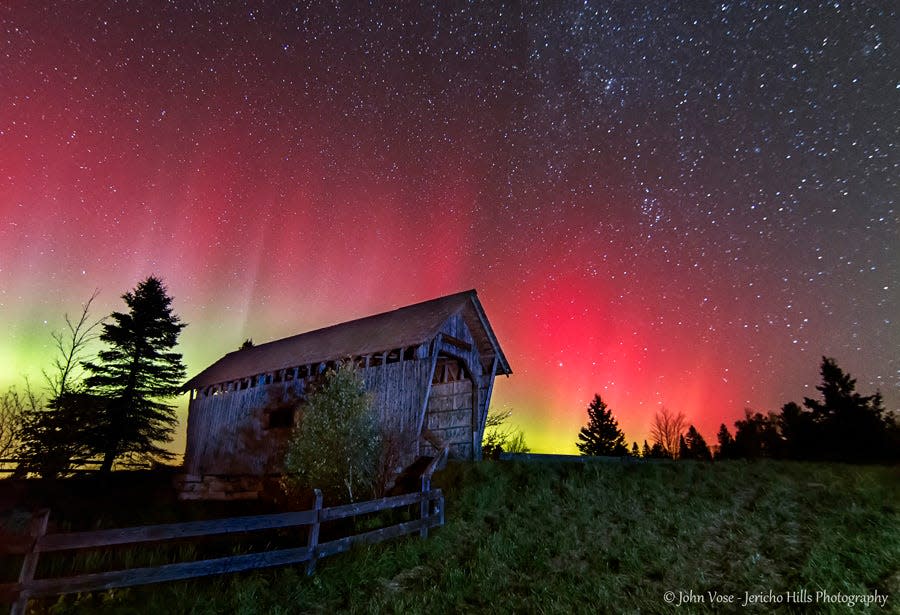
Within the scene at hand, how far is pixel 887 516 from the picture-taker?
8.55m

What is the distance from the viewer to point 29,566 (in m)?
5.20

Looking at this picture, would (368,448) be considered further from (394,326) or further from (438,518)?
(394,326)

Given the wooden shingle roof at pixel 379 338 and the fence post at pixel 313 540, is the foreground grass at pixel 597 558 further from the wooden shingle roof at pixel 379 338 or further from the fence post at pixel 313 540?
the wooden shingle roof at pixel 379 338

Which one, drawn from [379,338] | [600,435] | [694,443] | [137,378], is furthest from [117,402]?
[694,443]

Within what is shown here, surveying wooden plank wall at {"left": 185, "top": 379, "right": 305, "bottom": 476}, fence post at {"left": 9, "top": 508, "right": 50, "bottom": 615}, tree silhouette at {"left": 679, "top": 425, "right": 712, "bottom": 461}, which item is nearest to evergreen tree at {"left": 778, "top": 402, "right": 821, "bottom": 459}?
tree silhouette at {"left": 679, "top": 425, "right": 712, "bottom": 461}

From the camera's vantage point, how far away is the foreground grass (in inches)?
256

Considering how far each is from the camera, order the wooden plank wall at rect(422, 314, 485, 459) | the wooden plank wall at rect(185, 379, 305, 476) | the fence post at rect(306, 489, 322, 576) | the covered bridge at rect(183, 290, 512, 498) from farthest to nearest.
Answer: the wooden plank wall at rect(185, 379, 305, 476) < the wooden plank wall at rect(422, 314, 485, 459) < the covered bridge at rect(183, 290, 512, 498) < the fence post at rect(306, 489, 322, 576)

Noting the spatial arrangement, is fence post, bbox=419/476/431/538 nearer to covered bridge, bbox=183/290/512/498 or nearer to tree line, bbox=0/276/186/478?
covered bridge, bbox=183/290/512/498

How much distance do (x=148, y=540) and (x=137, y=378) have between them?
27.9 m

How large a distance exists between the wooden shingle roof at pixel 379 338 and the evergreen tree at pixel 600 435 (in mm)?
40782

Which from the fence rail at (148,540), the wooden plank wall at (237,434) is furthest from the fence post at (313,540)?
the wooden plank wall at (237,434)

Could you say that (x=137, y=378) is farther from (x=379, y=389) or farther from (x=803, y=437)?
(x=803, y=437)

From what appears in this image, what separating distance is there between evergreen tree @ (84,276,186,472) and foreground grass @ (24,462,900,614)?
2562cm

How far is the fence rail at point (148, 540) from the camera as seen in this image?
17.1 ft
